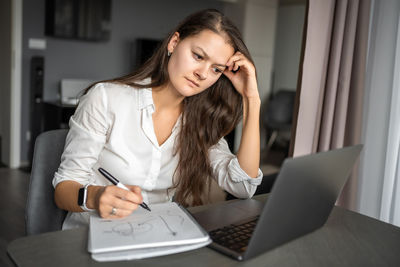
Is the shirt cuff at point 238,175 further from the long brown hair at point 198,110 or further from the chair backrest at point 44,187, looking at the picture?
the chair backrest at point 44,187

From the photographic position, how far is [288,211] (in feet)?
2.72

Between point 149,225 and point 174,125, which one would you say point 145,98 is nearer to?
point 174,125

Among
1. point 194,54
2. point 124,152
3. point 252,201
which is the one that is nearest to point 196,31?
point 194,54

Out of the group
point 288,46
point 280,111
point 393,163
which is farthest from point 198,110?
point 288,46

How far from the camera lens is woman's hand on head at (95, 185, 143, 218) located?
36.1 inches

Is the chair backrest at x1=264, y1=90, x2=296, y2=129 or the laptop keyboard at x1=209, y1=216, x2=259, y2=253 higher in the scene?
the laptop keyboard at x1=209, y1=216, x2=259, y2=253

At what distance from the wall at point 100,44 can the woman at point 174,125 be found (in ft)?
11.4

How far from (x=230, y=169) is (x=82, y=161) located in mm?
464

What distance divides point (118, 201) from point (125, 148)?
16.0 inches

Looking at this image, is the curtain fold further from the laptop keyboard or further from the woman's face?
the laptop keyboard

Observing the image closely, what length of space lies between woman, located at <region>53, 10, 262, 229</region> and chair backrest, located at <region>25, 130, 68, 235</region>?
0.05 meters

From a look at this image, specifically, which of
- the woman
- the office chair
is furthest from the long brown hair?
the office chair

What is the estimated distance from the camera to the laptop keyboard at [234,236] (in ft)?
2.98

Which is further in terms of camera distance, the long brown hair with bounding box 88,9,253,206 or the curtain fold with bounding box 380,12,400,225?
the curtain fold with bounding box 380,12,400,225
